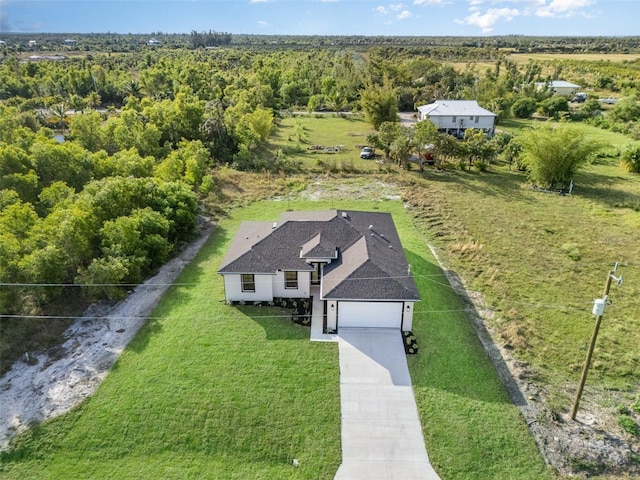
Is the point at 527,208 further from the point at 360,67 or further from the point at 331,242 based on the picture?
the point at 360,67

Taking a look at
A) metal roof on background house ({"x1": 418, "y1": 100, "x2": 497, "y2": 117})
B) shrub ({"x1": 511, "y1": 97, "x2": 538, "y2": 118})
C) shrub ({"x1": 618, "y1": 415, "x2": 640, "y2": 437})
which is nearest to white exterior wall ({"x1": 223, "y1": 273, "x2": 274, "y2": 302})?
shrub ({"x1": 618, "y1": 415, "x2": 640, "y2": 437})

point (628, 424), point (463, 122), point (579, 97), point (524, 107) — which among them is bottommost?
point (628, 424)

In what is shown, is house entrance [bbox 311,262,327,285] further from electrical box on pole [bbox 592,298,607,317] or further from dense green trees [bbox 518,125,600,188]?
dense green trees [bbox 518,125,600,188]

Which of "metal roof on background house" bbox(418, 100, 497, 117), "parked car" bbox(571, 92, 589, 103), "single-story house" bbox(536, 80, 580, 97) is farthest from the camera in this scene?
"single-story house" bbox(536, 80, 580, 97)

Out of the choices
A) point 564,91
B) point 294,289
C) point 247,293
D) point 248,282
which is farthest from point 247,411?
point 564,91

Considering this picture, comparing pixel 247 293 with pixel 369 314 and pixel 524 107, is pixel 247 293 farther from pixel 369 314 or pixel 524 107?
pixel 524 107

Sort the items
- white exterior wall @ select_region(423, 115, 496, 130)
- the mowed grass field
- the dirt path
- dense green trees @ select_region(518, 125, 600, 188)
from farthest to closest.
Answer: white exterior wall @ select_region(423, 115, 496, 130) → dense green trees @ select_region(518, 125, 600, 188) → the dirt path → the mowed grass field
